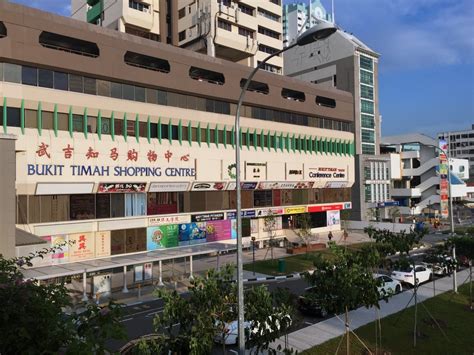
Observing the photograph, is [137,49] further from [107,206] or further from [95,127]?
[107,206]

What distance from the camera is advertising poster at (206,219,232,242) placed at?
43.0 meters

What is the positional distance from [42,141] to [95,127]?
4591mm

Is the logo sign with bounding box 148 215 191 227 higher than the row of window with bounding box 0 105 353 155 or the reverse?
the reverse

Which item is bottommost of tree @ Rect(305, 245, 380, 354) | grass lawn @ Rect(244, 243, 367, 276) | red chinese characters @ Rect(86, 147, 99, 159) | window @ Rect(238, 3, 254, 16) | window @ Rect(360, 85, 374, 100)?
grass lawn @ Rect(244, 243, 367, 276)

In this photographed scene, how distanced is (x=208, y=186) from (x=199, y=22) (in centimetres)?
2368

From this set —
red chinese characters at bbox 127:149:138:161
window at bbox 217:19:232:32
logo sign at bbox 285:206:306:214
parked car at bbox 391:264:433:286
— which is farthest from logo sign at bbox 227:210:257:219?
window at bbox 217:19:232:32

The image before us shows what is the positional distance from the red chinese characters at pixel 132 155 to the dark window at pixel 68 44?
332 inches

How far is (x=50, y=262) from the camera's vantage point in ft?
104

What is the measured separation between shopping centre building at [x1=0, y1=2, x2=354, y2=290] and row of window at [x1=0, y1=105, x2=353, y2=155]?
10 cm

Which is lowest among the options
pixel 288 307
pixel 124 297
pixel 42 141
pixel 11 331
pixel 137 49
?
pixel 124 297

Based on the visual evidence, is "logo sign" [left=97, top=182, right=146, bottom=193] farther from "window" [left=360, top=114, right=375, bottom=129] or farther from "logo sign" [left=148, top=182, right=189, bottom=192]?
"window" [left=360, top=114, right=375, bottom=129]

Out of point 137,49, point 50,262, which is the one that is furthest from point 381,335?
point 137,49

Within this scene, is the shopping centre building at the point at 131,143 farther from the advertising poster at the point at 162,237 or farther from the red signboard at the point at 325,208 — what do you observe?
the red signboard at the point at 325,208

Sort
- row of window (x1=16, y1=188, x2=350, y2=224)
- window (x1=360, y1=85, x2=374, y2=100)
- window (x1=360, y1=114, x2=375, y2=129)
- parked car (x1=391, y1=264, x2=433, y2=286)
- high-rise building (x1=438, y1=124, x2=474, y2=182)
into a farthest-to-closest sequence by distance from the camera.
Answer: high-rise building (x1=438, y1=124, x2=474, y2=182)
window (x1=360, y1=114, x2=375, y2=129)
window (x1=360, y1=85, x2=374, y2=100)
row of window (x1=16, y1=188, x2=350, y2=224)
parked car (x1=391, y1=264, x2=433, y2=286)
